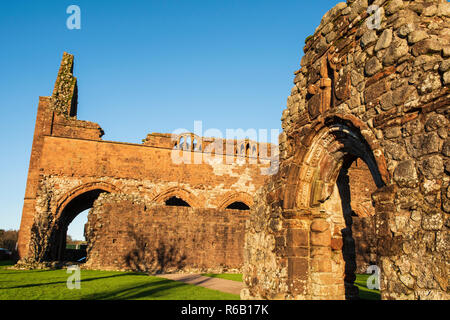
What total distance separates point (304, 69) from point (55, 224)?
1585 cm

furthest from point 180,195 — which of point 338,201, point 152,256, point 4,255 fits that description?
point 338,201

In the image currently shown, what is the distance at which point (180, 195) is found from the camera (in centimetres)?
2017

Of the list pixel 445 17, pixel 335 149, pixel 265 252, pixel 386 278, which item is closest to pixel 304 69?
pixel 335 149

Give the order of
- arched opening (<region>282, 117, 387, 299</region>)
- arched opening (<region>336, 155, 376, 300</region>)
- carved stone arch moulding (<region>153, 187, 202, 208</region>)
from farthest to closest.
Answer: carved stone arch moulding (<region>153, 187, 202, 208</region>) → arched opening (<region>336, 155, 376, 300</region>) → arched opening (<region>282, 117, 387, 299</region>)

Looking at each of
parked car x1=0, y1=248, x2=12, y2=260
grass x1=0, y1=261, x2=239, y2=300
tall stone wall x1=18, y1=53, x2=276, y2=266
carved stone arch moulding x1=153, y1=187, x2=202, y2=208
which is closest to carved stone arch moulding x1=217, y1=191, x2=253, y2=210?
tall stone wall x1=18, y1=53, x2=276, y2=266

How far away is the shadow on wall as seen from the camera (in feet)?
43.3

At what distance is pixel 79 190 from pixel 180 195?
5.48m

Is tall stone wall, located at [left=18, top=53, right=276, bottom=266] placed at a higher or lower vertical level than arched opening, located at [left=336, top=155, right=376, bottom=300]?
higher

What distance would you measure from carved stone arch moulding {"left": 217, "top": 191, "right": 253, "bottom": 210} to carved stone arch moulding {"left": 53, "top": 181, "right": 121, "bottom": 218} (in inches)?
238

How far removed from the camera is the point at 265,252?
590 cm

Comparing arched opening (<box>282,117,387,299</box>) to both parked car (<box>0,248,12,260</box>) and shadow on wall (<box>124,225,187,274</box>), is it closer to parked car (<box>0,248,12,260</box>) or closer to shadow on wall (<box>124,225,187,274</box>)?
shadow on wall (<box>124,225,187,274</box>)

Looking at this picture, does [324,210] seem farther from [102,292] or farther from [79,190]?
Result: [79,190]

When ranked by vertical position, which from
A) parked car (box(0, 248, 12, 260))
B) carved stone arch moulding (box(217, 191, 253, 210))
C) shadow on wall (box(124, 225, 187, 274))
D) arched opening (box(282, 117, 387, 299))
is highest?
carved stone arch moulding (box(217, 191, 253, 210))
